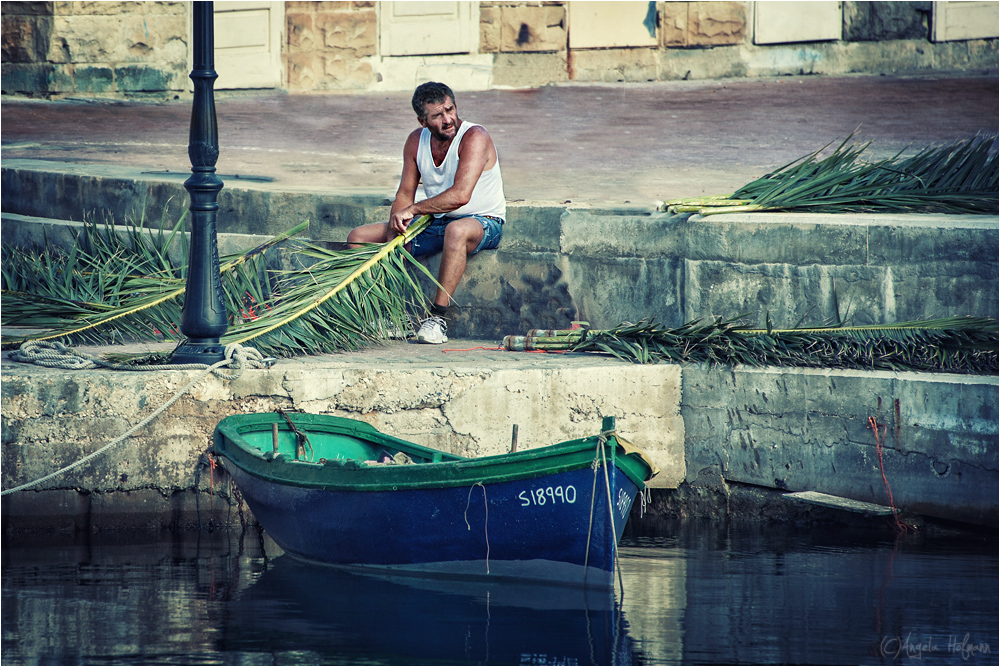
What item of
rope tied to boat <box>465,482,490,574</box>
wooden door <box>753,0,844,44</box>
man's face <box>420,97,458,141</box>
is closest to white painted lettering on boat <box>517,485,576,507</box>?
rope tied to boat <box>465,482,490,574</box>

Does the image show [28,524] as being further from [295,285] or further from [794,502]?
[794,502]

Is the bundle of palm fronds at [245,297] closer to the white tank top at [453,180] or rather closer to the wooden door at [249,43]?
the white tank top at [453,180]

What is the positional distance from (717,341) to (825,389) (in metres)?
0.58

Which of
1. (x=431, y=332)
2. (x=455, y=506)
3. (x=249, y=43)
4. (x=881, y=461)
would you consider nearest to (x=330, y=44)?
(x=249, y=43)

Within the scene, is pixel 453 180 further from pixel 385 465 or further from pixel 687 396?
pixel 385 465

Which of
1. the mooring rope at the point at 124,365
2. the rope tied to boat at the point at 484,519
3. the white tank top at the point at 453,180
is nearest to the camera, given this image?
the rope tied to boat at the point at 484,519

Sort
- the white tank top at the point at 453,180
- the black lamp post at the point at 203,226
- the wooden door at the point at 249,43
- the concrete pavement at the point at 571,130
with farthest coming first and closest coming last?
the wooden door at the point at 249,43
the concrete pavement at the point at 571,130
the white tank top at the point at 453,180
the black lamp post at the point at 203,226

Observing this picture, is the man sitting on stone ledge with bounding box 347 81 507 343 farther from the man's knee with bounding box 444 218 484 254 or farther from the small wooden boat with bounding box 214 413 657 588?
the small wooden boat with bounding box 214 413 657 588

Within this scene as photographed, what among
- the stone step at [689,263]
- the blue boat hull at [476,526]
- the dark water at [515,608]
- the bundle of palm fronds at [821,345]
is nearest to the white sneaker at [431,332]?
the stone step at [689,263]

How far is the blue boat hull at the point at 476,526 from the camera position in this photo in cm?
437

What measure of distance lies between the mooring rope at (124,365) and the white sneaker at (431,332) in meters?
1.17

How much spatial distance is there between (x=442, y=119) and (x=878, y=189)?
7.83ft

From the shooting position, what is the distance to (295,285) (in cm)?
625

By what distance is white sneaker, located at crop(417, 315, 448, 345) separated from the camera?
6.47 m
